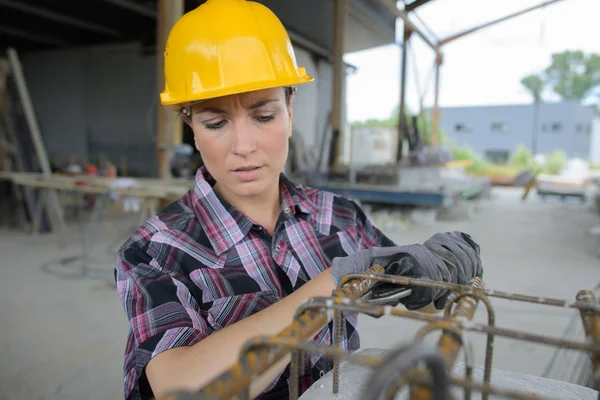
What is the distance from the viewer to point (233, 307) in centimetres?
99

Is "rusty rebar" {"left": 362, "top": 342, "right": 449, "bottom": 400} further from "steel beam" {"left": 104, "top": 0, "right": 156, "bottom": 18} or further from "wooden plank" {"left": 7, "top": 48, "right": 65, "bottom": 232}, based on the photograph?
"steel beam" {"left": 104, "top": 0, "right": 156, "bottom": 18}

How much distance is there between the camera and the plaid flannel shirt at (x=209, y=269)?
0.87 metres

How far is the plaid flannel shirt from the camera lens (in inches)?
34.3

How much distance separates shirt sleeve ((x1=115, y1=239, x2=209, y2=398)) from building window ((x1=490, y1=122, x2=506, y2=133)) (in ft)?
85.6

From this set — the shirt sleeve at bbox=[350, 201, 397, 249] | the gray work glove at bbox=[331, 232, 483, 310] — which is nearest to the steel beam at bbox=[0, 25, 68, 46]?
the shirt sleeve at bbox=[350, 201, 397, 249]

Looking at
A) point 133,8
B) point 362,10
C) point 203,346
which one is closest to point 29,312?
point 203,346

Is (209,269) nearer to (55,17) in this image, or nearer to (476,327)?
(476,327)

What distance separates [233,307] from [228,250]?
13 cm

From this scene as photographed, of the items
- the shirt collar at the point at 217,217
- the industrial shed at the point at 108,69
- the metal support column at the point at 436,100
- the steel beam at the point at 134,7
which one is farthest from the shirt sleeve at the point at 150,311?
the metal support column at the point at 436,100

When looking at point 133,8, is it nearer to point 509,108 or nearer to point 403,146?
point 403,146

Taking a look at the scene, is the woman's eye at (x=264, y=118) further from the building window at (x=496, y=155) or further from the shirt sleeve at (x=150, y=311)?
the building window at (x=496, y=155)

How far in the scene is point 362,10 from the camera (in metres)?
7.37

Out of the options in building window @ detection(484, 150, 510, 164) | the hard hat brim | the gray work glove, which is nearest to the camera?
the gray work glove

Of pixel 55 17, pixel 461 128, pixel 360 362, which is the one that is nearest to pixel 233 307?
pixel 360 362
